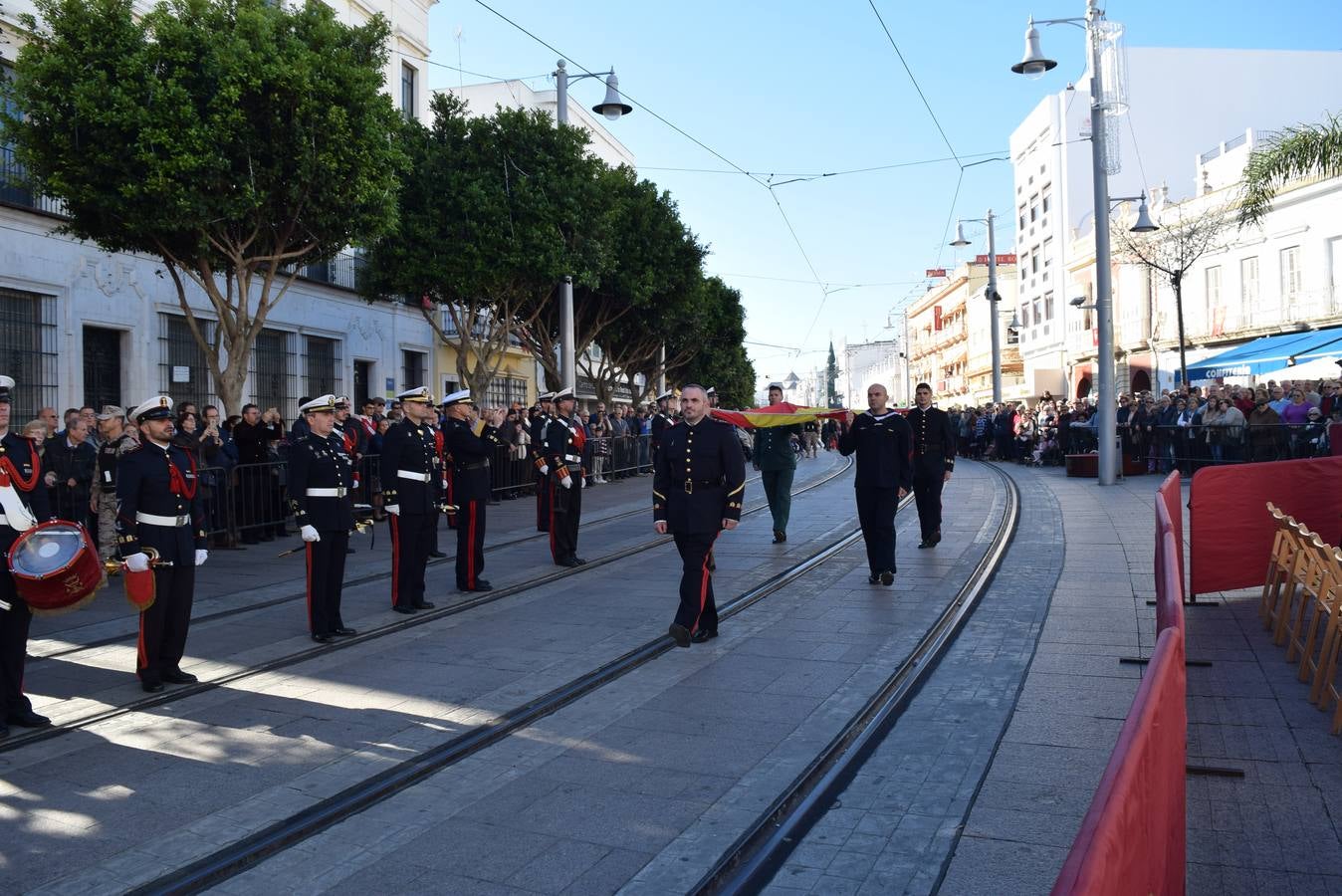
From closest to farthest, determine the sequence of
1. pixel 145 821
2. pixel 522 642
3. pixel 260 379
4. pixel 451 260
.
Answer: pixel 145 821
pixel 522 642
pixel 451 260
pixel 260 379

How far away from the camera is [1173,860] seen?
327cm

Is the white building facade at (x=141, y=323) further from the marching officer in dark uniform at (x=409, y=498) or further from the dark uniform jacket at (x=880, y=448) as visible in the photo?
the dark uniform jacket at (x=880, y=448)

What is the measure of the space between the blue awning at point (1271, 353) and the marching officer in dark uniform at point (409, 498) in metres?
24.7

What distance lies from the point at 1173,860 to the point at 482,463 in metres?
8.01

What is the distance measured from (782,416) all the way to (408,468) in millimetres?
4720

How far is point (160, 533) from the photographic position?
22.9 feet

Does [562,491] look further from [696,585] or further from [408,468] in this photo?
[696,585]

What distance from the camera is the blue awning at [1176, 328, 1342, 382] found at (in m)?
28.1

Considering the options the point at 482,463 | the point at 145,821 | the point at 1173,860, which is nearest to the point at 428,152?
the point at 482,463

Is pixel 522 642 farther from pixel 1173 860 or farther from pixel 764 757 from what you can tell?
pixel 1173 860

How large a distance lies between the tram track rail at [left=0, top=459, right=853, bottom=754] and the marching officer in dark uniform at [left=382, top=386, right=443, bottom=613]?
0.85ft

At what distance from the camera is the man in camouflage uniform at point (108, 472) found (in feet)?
35.1

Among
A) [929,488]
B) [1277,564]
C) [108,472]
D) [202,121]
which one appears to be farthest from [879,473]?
[202,121]

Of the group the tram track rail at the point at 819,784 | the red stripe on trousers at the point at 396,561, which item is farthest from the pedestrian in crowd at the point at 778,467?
the red stripe on trousers at the point at 396,561
